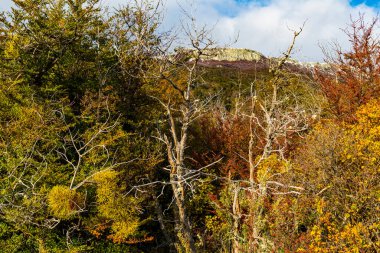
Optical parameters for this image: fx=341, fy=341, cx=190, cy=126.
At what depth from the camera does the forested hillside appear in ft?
37.2

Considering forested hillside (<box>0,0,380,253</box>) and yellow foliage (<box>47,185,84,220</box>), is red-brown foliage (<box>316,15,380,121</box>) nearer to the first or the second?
forested hillside (<box>0,0,380,253</box>)

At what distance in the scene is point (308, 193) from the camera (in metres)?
12.0

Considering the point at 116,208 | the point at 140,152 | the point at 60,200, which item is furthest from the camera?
the point at 140,152

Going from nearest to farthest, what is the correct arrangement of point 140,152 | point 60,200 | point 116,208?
1. point 60,200
2. point 116,208
3. point 140,152

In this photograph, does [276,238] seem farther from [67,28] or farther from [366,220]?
[67,28]

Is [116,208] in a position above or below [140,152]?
below

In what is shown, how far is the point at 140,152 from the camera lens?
16.9m

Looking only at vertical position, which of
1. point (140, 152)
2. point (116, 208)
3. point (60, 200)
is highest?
point (140, 152)

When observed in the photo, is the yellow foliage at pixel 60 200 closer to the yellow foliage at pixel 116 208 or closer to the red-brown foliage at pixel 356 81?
the yellow foliage at pixel 116 208

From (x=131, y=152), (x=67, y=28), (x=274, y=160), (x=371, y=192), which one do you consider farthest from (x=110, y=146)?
(x=371, y=192)

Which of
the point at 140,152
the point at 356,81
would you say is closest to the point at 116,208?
the point at 140,152

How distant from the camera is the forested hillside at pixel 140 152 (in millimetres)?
11328

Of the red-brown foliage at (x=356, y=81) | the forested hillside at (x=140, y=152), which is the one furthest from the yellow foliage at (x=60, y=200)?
the red-brown foliage at (x=356, y=81)

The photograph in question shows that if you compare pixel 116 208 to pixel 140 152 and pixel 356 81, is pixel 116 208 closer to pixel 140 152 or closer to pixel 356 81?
pixel 140 152
